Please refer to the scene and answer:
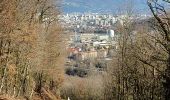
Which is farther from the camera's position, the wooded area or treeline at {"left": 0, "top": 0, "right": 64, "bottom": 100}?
the wooded area

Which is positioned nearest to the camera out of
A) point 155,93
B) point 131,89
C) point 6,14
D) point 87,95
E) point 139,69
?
point 6,14

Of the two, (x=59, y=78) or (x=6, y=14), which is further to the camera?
(x=59, y=78)

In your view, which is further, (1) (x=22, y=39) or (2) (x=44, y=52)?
(2) (x=44, y=52)

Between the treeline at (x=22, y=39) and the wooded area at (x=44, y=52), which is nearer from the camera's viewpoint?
the treeline at (x=22, y=39)

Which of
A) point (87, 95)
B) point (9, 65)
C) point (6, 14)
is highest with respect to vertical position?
point (6, 14)

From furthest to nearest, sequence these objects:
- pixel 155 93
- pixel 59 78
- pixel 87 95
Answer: pixel 87 95, pixel 59 78, pixel 155 93

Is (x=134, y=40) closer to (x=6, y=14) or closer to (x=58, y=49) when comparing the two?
(x=6, y=14)

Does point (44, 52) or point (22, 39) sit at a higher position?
point (22, 39)

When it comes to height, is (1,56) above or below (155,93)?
above

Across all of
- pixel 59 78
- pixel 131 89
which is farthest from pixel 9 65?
pixel 59 78
